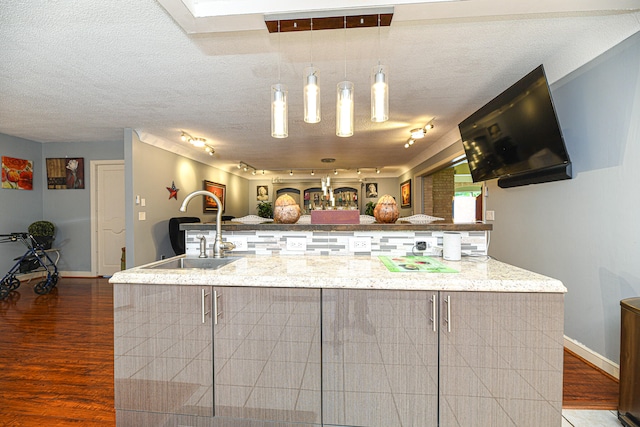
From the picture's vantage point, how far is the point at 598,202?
86.2 inches

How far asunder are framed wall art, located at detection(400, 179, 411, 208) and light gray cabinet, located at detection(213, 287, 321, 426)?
6735 mm

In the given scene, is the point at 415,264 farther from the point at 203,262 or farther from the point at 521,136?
the point at 521,136

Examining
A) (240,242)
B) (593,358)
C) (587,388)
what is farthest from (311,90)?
(593,358)

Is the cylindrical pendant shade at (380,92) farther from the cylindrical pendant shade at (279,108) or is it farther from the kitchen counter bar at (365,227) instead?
the kitchen counter bar at (365,227)

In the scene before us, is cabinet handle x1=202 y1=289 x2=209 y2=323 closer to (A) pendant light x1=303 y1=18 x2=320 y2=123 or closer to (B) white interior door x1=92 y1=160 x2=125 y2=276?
(A) pendant light x1=303 y1=18 x2=320 y2=123

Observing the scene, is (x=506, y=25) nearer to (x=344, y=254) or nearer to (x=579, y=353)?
(x=344, y=254)

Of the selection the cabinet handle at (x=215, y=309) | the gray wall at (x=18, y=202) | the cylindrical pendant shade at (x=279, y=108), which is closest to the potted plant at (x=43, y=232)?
the gray wall at (x=18, y=202)

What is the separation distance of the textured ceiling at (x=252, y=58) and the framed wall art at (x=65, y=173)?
3.76ft

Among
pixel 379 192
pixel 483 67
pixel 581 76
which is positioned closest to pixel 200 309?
pixel 483 67

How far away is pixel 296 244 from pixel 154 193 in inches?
152

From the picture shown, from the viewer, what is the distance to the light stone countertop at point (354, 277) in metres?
1.28

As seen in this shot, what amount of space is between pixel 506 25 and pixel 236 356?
8.43ft

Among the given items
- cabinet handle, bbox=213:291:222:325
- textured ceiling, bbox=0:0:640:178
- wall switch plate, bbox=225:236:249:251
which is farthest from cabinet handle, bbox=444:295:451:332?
textured ceiling, bbox=0:0:640:178

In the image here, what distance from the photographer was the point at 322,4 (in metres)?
1.67
